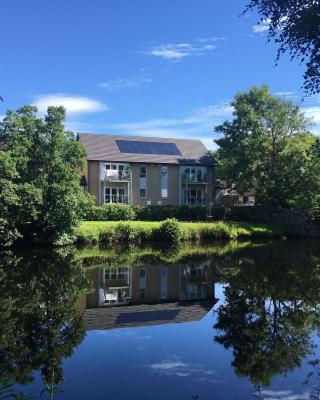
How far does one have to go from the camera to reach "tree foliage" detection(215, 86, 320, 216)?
154ft

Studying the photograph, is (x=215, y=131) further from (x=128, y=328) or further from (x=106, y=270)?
(x=128, y=328)

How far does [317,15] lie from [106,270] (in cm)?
1687

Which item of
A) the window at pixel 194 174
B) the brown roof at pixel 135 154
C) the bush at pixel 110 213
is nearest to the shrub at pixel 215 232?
the bush at pixel 110 213

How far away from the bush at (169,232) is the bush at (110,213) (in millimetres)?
8625

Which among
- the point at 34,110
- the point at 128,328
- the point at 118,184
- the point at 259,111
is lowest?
the point at 128,328

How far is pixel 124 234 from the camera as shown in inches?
1458

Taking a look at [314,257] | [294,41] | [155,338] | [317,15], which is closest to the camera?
[317,15]

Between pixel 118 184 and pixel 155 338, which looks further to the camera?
pixel 118 184

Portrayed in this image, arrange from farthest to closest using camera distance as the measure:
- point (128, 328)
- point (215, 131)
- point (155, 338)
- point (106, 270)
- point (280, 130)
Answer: point (215, 131), point (280, 130), point (106, 270), point (128, 328), point (155, 338)

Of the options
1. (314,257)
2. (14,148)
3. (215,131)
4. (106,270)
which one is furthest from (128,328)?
(215,131)

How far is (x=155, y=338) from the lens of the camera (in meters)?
11.7

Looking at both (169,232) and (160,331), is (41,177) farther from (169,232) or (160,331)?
(160,331)

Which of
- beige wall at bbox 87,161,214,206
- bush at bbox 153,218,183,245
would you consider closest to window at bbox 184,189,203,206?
beige wall at bbox 87,161,214,206

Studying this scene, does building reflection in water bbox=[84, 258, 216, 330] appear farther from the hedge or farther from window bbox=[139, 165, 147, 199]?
window bbox=[139, 165, 147, 199]
